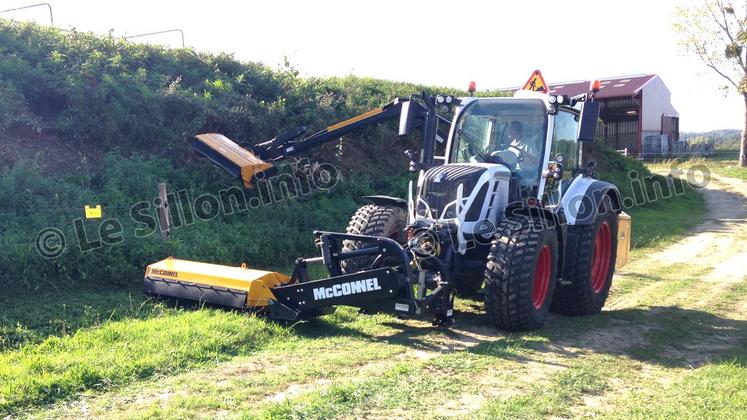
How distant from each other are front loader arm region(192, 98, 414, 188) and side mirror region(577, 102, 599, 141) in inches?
114

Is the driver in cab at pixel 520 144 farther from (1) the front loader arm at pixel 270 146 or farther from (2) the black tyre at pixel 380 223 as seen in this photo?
(1) the front loader arm at pixel 270 146

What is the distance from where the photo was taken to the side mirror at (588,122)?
7602 millimetres

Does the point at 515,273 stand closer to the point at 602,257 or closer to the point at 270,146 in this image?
the point at 602,257

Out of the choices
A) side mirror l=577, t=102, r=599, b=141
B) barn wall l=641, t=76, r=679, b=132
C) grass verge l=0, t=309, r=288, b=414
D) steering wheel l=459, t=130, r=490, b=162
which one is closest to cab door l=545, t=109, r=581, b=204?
side mirror l=577, t=102, r=599, b=141

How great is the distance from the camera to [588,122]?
7.63m

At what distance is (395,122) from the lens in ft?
57.1

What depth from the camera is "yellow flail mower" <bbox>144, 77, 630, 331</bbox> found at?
6.94 meters

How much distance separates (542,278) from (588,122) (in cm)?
179

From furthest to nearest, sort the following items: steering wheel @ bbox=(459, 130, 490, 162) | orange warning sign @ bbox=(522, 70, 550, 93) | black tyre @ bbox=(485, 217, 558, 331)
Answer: orange warning sign @ bbox=(522, 70, 550, 93)
steering wheel @ bbox=(459, 130, 490, 162)
black tyre @ bbox=(485, 217, 558, 331)

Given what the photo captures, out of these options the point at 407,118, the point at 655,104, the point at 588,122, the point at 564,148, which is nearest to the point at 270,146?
the point at 407,118

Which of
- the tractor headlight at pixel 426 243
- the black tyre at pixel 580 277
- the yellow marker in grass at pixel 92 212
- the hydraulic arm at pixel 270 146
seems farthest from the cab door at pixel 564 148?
the yellow marker in grass at pixel 92 212

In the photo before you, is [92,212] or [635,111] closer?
[92,212]

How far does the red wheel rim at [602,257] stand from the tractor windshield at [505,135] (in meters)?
1.88

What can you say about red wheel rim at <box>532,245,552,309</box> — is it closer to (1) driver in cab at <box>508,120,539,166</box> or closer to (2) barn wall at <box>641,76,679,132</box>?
(1) driver in cab at <box>508,120,539,166</box>
